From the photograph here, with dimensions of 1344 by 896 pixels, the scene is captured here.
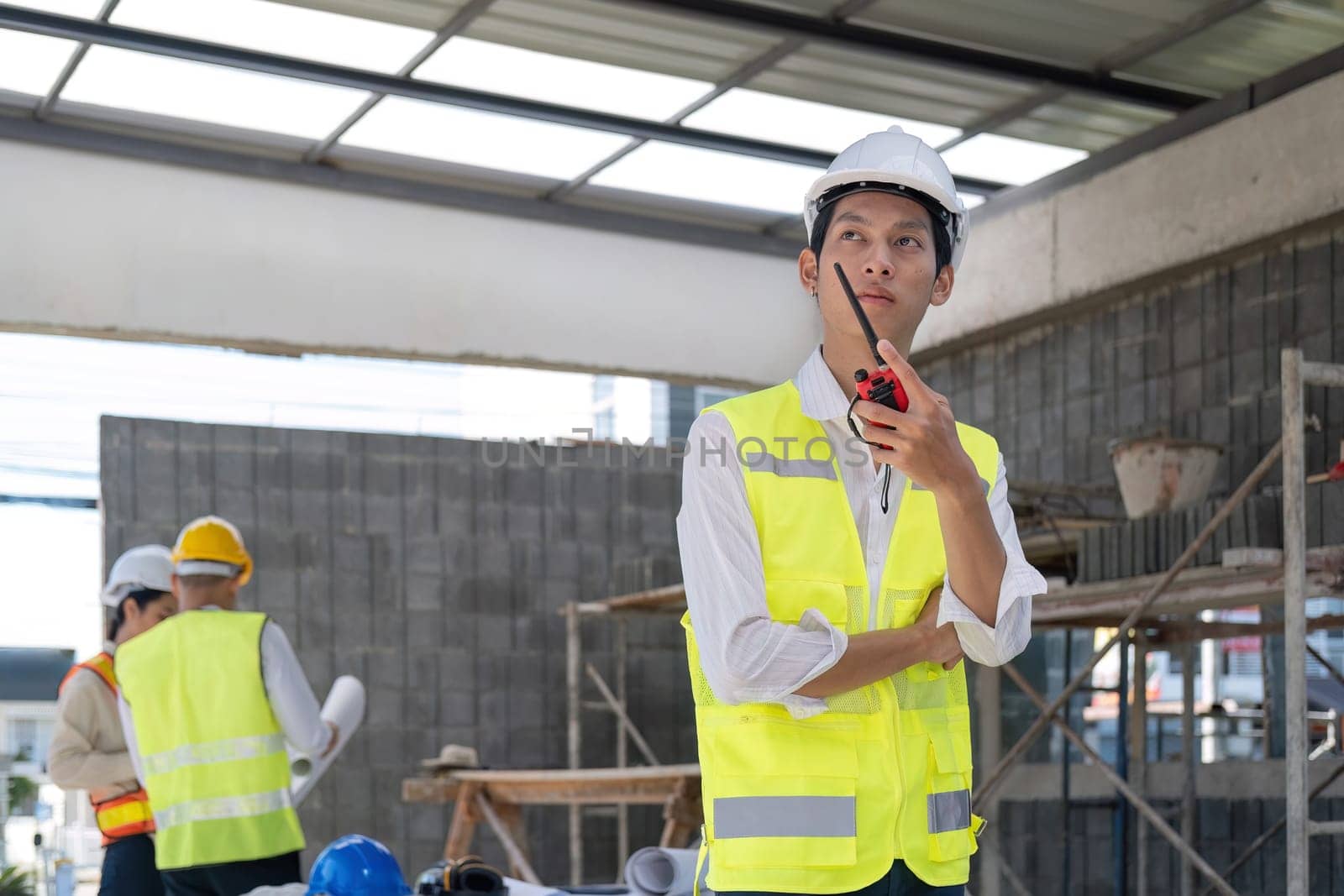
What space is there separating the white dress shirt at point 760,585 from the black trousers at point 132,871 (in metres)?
4.08

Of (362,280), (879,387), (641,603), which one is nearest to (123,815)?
(362,280)

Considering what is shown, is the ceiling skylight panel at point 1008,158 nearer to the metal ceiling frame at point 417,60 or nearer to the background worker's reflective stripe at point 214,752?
the metal ceiling frame at point 417,60

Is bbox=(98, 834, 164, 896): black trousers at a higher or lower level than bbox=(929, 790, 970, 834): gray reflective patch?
lower

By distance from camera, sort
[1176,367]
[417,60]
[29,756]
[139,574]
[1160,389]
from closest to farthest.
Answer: [139,574] → [417,60] → [1176,367] → [1160,389] → [29,756]

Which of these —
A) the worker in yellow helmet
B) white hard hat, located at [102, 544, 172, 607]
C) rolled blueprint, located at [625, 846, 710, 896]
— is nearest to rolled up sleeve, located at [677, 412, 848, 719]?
rolled blueprint, located at [625, 846, 710, 896]

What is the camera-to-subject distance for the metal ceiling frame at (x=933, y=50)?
24.3ft

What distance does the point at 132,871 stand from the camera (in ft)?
18.3

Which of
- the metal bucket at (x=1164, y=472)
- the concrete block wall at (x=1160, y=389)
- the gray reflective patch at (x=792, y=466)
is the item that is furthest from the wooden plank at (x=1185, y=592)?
the gray reflective patch at (x=792, y=466)

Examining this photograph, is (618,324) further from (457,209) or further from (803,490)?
(803,490)

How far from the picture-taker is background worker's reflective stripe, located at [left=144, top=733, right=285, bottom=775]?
16.7 feet

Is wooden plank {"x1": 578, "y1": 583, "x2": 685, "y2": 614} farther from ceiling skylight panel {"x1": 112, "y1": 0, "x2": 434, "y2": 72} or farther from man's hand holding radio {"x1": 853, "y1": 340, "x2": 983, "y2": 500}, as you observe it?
man's hand holding radio {"x1": 853, "y1": 340, "x2": 983, "y2": 500}

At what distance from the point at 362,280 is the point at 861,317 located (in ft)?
21.1

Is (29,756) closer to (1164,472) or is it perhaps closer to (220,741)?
(220,741)

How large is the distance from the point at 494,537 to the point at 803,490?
10.3 m
